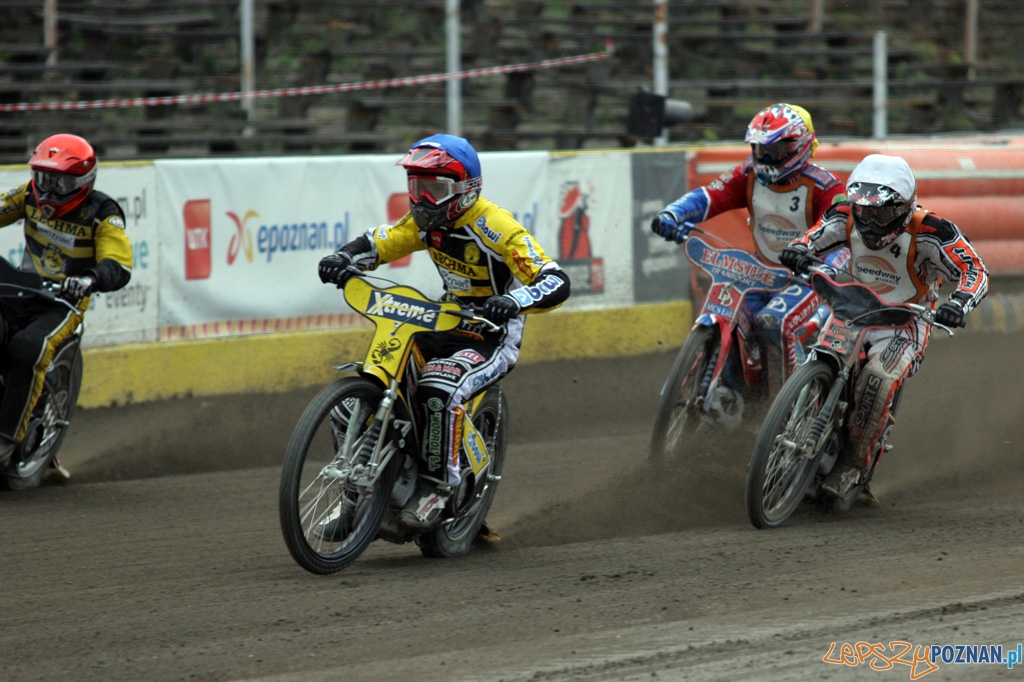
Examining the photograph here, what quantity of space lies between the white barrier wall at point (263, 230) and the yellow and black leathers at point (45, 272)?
1660 mm

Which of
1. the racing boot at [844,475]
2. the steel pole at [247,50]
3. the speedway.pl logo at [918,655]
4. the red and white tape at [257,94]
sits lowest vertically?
the racing boot at [844,475]

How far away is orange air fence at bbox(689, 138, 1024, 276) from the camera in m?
12.5

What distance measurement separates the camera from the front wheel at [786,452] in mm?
6305

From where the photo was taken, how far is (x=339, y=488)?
5.51 metres

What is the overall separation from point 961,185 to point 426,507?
8.81 metres

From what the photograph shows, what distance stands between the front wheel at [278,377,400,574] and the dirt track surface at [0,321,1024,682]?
148 mm

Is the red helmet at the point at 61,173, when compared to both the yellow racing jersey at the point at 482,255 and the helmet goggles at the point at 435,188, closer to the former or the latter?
the yellow racing jersey at the point at 482,255

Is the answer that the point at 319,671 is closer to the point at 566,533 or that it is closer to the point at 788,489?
the point at 566,533

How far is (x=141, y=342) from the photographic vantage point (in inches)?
392


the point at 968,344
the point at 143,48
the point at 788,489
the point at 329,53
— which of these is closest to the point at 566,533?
the point at 788,489

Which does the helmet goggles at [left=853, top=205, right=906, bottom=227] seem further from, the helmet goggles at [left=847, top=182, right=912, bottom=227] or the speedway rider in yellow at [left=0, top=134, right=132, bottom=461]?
the speedway rider in yellow at [left=0, top=134, right=132, bottom=461]

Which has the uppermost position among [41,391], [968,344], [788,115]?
[788,115]

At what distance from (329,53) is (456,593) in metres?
14.2

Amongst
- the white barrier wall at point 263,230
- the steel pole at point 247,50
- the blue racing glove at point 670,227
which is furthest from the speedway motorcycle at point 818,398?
the steel pole at point 247,50
